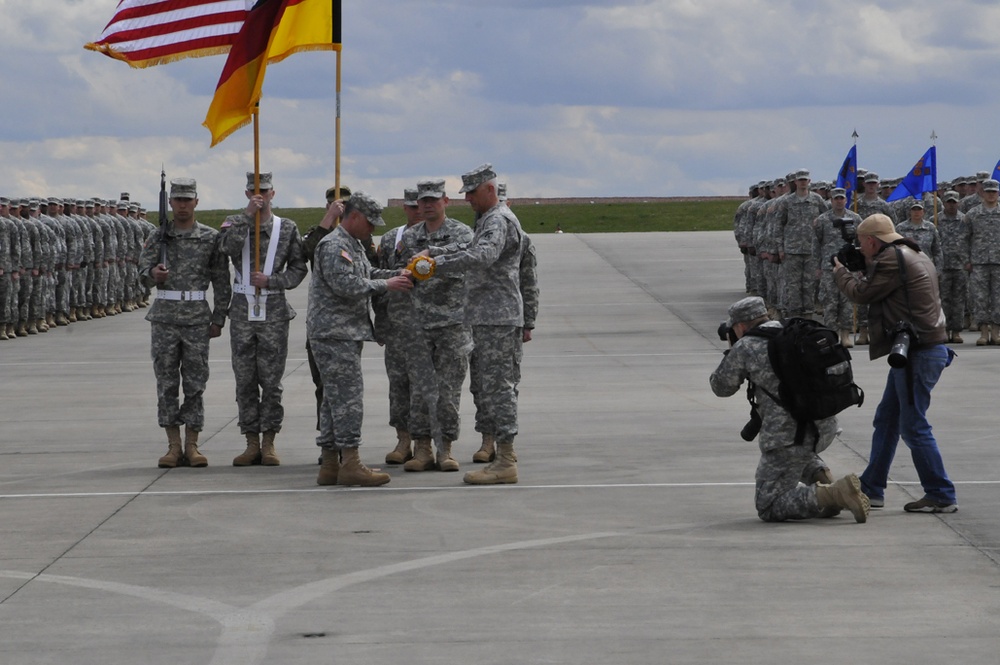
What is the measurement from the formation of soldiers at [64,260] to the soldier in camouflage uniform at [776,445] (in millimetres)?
17664

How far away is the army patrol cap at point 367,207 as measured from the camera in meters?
10.7

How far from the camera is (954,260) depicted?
23.0 meters

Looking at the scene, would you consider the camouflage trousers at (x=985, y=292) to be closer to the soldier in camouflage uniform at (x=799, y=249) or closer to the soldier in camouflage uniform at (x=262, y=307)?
the soldier in camouflage uniform at (x=799, y=249)

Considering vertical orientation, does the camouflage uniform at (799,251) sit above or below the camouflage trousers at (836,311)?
above

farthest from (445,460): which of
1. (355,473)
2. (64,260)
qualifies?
(64,260)

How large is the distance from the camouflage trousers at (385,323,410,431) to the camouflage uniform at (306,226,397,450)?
62 centimetres

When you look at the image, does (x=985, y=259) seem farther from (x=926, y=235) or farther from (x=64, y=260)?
(x=64, y=260)

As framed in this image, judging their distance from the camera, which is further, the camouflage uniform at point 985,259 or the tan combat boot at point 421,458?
the camouflage uniform at point 985,259

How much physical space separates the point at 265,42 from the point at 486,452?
369cm

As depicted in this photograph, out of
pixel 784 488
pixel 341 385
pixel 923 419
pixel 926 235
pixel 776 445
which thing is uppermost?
pixel 926 235

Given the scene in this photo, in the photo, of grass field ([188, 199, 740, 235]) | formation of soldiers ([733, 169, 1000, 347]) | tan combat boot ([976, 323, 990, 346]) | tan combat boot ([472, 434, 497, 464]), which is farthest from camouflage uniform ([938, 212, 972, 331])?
grass field ([188, 199, 740, 235])

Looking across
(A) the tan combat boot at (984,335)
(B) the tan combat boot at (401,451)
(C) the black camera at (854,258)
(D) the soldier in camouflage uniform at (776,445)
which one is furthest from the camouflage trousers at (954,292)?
(D) the soldier in camouflage uniform at (776,445)

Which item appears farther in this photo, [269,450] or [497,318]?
[269,450]

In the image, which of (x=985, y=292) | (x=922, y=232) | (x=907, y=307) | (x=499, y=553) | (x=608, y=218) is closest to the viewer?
(x=499, y=553)
